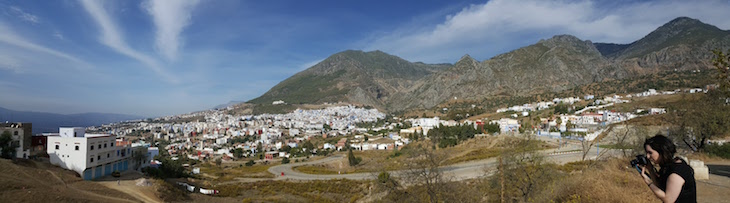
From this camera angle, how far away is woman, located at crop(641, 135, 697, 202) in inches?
127

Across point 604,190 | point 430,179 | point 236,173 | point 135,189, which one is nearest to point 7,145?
point 135,189

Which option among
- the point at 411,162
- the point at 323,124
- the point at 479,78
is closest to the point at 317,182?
the point at 411,162

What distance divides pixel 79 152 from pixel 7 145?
4905 millimetres

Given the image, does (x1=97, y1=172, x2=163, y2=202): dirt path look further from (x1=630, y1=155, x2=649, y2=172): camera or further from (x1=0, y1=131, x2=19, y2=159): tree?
(x1=630, y1=155, x2=649, y2=172): camera

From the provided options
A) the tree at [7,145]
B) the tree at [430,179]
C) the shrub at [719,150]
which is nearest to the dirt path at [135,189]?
the tree at [7,145]

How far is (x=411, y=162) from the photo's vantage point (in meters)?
14.1

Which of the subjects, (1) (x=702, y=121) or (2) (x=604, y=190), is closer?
(2) (x=604, y=190)

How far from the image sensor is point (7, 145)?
25.9m

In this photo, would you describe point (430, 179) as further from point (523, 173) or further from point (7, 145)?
point (7, 145)

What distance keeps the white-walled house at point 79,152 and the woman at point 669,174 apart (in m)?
33.6

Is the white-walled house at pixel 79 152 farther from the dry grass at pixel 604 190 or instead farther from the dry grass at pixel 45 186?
the dry grass at pixel 604 190

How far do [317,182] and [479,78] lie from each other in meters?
142

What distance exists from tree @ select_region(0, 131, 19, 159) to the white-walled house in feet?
6.72

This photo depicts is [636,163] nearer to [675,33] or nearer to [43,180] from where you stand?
[43,180]
